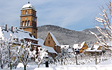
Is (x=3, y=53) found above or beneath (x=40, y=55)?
above

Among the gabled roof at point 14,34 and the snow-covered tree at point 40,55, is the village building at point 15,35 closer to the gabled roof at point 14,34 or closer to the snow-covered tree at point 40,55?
the gabled roof at point 14,34

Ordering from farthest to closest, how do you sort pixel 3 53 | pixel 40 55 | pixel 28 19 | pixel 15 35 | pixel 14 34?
pixel 28 19 → pixel 14 34 → pixel 15 35 → pixel 40 55 → pixel 3 53

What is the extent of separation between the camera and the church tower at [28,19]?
178ft

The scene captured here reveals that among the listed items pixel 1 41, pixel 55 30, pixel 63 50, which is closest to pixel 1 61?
pixel 1 41

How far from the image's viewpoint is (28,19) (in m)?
54.6

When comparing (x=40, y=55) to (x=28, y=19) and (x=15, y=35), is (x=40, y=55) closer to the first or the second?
(x=15, y=35)

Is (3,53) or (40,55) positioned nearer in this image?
(3,53)

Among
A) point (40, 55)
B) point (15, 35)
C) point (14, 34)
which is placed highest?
→ point (14, 34)

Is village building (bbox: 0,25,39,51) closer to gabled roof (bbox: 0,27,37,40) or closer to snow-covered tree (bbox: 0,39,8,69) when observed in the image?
gabled roof (bbox: 0,27,37,40)

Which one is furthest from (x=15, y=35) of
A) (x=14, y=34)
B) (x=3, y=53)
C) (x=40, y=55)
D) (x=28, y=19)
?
(x=28, y=19)

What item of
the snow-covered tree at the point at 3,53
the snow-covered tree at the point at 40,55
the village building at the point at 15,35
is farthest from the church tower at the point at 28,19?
the snow-covered tree at the point at 3,53

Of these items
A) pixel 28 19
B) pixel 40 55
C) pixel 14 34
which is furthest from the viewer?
pixel 28 19

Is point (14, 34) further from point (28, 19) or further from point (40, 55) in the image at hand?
point (28, 19)

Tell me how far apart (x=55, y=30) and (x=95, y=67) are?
566 ft
